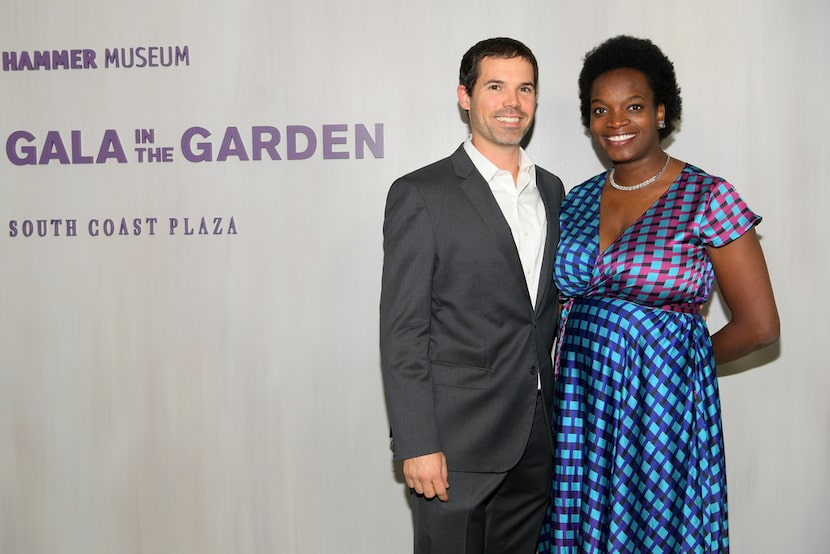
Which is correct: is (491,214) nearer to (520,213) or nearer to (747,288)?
(520,213)

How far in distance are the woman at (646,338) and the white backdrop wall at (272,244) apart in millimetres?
635

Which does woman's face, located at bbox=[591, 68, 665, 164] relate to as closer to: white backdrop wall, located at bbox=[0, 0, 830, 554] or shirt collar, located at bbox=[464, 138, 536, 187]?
shirt collar, located at bbox=[464, 138, 536, 187]

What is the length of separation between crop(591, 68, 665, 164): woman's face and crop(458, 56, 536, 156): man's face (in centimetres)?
21

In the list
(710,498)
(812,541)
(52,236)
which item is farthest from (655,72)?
(52,236)

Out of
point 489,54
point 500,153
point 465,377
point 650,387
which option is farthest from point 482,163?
point 650,387

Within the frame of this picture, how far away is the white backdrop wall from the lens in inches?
97.0

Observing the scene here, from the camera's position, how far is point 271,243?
260 cm

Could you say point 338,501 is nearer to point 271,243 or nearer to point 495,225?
point 271,243

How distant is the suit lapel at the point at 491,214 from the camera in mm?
1800

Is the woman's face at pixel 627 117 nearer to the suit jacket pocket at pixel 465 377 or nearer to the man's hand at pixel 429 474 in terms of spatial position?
the suit jacket pocket at pixel 465 377

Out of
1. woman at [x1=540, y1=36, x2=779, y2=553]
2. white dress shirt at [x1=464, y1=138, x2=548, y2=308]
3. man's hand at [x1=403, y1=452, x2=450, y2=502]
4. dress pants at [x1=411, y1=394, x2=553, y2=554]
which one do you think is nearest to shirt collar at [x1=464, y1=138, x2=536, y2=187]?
white dress shirt at [x1=464, y1=138, x2=548, y2=308]

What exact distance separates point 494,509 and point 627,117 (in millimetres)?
1086

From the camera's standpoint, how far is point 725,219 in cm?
173

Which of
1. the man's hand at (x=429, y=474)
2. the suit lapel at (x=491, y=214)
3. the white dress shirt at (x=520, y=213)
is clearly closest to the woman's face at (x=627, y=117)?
the white dress shirt at (x=520, y=213)
